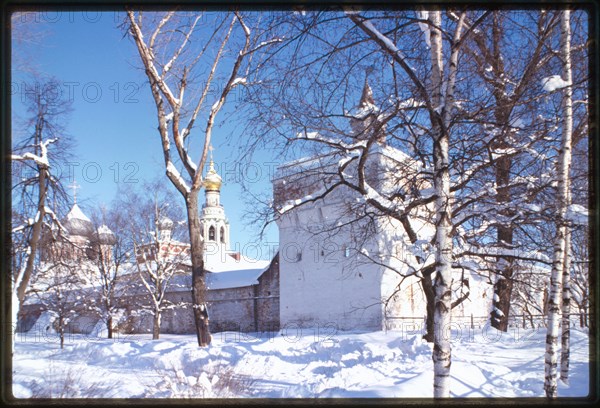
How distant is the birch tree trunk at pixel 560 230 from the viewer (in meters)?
5.06

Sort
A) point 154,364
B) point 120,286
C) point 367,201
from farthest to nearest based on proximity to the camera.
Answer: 1. point 120,286
2. point 367,201
3. point 154,364

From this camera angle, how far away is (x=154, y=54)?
350 inches

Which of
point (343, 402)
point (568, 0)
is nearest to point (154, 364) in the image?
point (343, 402)

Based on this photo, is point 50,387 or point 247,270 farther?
point 247,270

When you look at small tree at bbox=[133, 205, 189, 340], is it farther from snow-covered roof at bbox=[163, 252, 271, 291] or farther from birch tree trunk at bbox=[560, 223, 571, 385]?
birch tree trunk at bbox=[560, 223, 571, 385]

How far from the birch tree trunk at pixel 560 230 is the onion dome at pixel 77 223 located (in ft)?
17.8

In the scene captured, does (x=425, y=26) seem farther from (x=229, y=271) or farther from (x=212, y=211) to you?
(x=229, y=271)

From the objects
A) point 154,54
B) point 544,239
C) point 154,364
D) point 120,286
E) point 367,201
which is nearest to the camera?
point 154,364

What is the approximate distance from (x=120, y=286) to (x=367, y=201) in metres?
9.15

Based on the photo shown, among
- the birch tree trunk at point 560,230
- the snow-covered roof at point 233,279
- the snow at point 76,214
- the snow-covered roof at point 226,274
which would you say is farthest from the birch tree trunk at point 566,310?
the snow-covered roof at point 233,279

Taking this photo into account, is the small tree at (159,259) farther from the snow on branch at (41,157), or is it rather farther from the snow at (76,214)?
the snow on branch at (41,157)

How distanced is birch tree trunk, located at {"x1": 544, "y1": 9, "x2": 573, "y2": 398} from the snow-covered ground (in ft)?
1.21

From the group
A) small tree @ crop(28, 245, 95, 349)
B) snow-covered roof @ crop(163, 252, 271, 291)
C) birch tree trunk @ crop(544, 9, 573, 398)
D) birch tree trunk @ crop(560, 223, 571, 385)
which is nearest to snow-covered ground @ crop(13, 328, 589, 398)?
birch tree trunk @ crop(560, 223, 571, 385)

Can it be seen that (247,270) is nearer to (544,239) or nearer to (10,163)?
(544,239)
